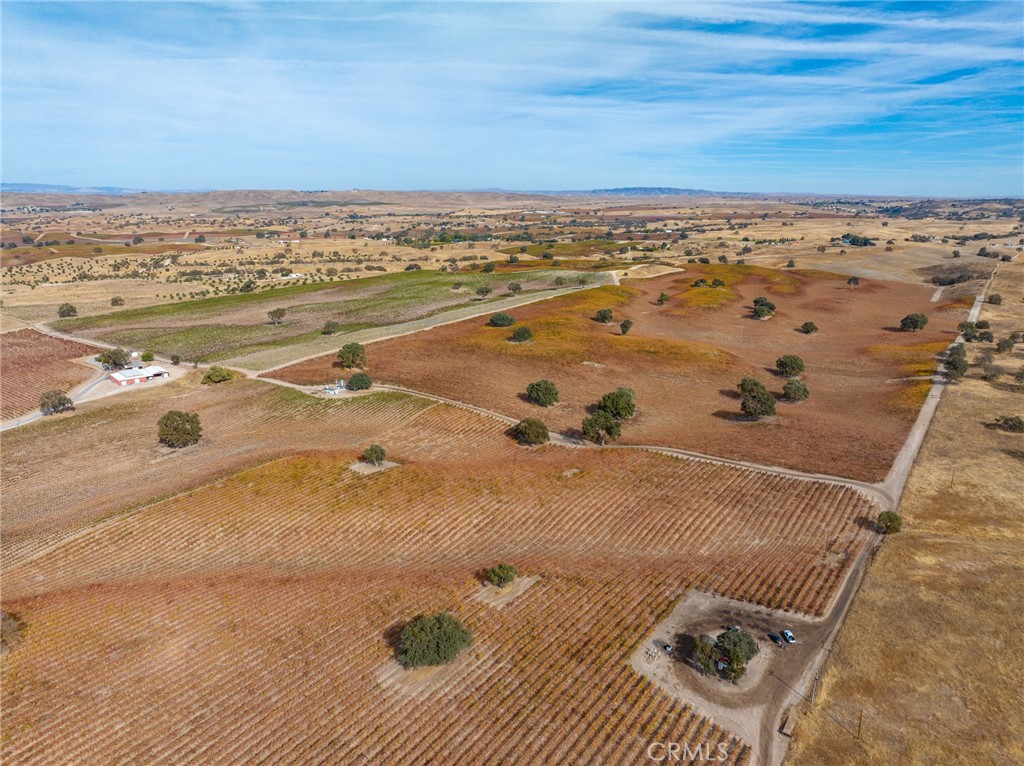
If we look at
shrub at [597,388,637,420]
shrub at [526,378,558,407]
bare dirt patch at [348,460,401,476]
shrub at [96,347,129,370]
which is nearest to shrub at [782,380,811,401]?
shrub at [597,388,637,420]

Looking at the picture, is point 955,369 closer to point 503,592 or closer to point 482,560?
point 482,560

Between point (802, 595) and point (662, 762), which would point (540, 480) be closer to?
point (802, 595)

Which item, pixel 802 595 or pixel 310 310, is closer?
pixel 802 595

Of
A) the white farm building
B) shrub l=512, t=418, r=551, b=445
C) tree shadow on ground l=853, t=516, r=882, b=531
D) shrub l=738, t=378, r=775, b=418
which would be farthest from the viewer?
the white farm building

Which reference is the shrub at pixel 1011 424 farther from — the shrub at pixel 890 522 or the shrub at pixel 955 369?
the shrub at pixel 890 522

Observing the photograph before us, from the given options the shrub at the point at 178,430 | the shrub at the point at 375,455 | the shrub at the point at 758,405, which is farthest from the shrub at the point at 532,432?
the shrub at the point at 178,430

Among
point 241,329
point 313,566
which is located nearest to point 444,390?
point 313,566

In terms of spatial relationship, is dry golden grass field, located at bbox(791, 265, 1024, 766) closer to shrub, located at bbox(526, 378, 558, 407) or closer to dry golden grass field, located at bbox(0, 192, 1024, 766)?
dry golden grass field, located at bbox(0, 192, 1024, 766)
